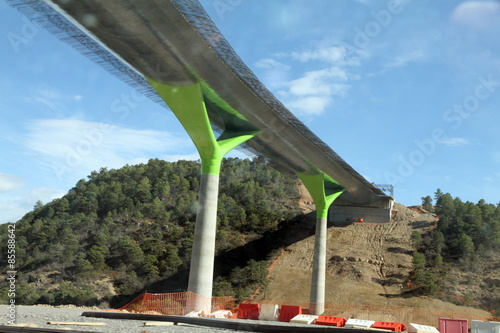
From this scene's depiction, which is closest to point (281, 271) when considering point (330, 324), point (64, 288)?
point (64, 288)

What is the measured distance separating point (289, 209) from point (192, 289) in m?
38.0

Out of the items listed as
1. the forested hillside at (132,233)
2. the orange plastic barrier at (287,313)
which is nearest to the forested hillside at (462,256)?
the forested hillside at (132,233)

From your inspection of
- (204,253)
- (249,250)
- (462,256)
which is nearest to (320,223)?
(249,250)

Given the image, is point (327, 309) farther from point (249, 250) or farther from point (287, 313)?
point (287, 313)

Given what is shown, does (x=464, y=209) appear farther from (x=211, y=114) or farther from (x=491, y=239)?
(x=211, y=114)

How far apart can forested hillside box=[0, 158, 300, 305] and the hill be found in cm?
13

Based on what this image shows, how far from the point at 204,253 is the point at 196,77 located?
30.3 feet

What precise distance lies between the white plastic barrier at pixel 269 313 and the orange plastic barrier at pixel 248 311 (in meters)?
0.49

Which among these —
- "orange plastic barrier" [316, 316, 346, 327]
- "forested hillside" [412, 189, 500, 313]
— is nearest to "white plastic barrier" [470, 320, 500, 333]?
"orange plastic barrier" [316, 316, 346, 327]

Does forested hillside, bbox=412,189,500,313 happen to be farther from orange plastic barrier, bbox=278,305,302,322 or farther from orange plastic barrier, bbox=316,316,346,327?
orange plastic barrier, bbox=316,316,346,327

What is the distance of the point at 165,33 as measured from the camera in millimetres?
20859

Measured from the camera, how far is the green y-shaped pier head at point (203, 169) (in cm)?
2572

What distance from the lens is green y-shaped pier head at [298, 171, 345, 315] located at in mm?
42906

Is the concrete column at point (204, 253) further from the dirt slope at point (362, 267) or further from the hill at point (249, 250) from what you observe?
the dirt slope at point (362, 267)
